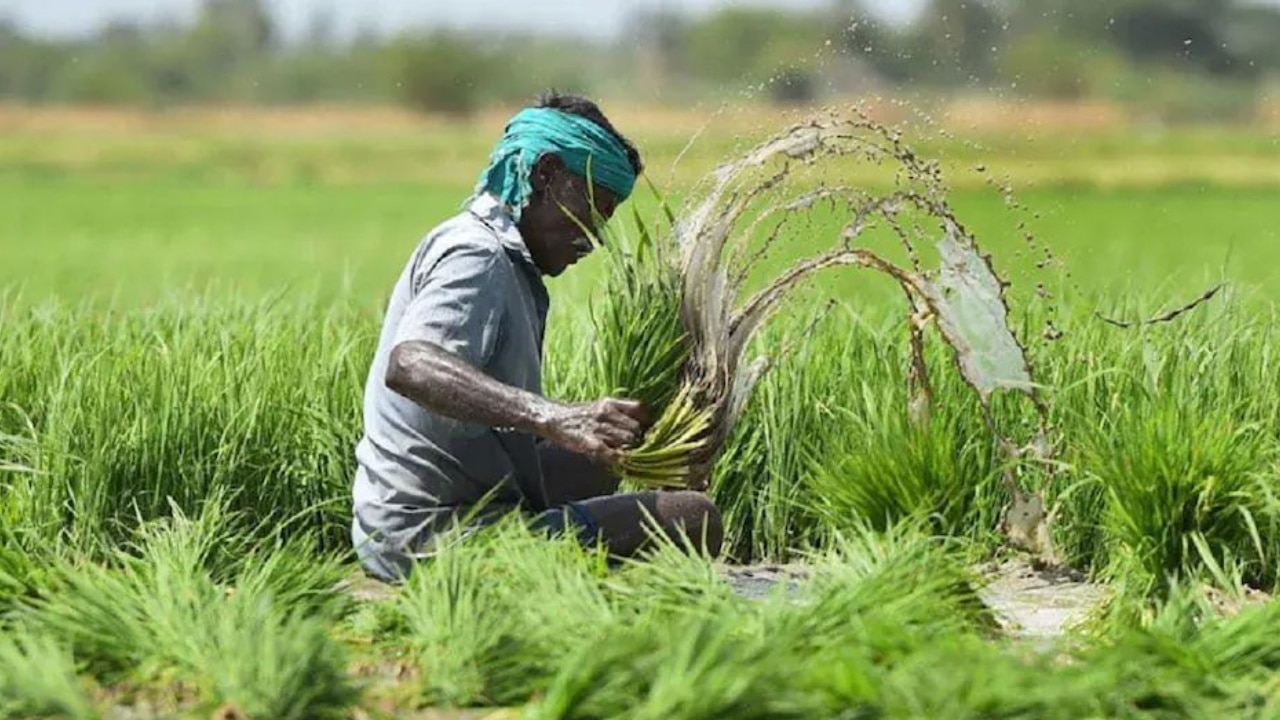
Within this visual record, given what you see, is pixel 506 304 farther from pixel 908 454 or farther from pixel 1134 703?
pixel 1134 703

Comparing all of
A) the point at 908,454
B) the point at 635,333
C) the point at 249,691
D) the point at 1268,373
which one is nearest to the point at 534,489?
the point at 635,333

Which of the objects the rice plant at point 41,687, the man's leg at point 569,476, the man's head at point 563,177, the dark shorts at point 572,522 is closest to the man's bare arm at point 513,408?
the dark shorts at point 572,522

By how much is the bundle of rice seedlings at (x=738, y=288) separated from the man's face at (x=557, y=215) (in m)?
0.11

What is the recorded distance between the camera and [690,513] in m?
5.64

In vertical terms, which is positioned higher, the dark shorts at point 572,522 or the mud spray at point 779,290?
the mud spray at point 779,290

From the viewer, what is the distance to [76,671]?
15.1 ft

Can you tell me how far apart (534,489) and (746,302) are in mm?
728

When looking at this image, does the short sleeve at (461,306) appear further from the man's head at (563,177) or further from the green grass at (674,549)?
the green grass at (674,549)

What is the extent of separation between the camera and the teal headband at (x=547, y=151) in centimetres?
542

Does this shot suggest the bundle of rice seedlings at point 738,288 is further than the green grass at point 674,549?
Yes

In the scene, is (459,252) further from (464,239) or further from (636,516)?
A: (636,516)

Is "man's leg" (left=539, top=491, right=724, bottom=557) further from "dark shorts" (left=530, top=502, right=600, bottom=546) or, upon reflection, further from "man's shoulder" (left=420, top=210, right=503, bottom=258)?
"man's shoulder" (left=420, top=210, right=503, bottom=258)

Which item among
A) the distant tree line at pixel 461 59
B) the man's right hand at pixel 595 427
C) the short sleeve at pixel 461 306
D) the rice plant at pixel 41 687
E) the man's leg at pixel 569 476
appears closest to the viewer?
the rice plant at pixel 41 687

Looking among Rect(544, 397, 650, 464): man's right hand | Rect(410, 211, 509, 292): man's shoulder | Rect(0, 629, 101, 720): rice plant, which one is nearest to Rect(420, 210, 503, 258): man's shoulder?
Rect(410, 211, 509, 292): man's shoulder
